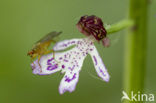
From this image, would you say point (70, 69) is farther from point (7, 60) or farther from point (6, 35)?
point (6, 35)

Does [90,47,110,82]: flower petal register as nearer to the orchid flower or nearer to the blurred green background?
the orchid flower

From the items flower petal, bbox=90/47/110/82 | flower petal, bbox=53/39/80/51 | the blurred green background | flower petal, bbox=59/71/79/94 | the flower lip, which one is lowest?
the blurred green background

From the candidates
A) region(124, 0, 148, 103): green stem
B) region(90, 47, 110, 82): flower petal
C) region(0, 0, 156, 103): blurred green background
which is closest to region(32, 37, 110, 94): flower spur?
region(90, 47, 110, 82): flower petal

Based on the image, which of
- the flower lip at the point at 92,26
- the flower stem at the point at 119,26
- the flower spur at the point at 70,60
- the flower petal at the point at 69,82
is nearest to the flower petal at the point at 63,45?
the flower spur at the point at 70,60

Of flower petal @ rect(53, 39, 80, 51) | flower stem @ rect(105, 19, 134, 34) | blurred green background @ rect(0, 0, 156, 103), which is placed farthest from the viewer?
blurred green background @ rect(0, 0, 156, 103)

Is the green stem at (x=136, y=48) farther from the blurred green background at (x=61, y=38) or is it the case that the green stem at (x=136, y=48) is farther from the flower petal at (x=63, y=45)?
the blurred green background at (x=61, y=38)

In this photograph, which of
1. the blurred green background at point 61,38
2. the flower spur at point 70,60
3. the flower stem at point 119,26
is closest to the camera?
the flower stem at point 119,26

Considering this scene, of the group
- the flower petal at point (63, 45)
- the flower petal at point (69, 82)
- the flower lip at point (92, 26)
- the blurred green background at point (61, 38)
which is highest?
the flower lip at point (92, 26)
